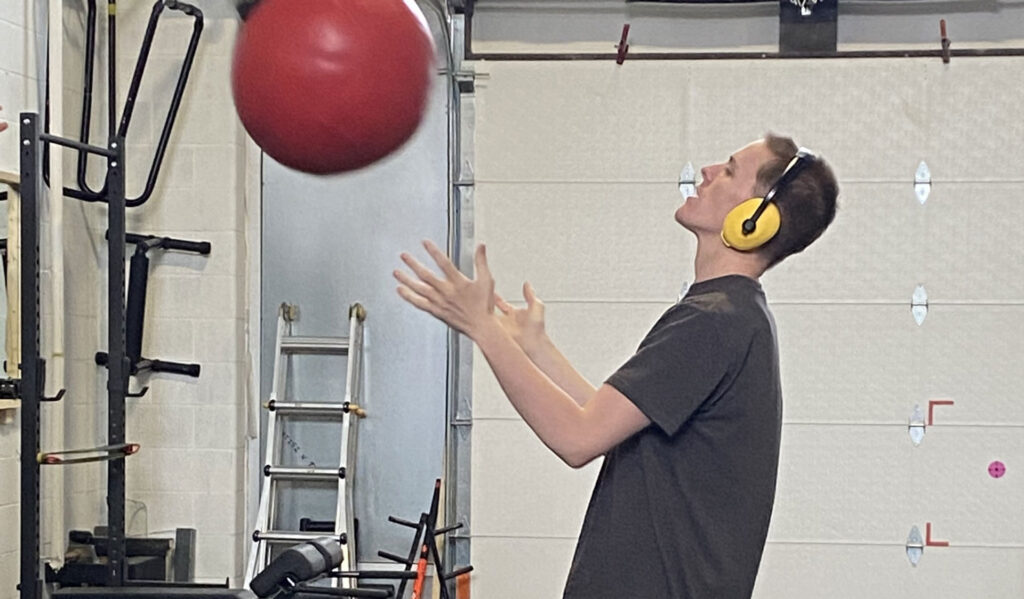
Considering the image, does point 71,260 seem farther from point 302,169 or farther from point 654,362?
point 654,362

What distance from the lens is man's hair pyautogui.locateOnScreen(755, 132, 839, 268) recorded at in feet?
7.09

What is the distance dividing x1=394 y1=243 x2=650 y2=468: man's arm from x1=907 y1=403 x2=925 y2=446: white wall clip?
2823 mm

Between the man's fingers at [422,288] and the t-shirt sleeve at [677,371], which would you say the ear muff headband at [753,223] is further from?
the man's fingers at [422,288]

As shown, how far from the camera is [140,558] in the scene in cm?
449

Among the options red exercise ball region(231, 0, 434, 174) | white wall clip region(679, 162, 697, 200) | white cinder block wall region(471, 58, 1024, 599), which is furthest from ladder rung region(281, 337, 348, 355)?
red exercise ball region(231, 0, 434, 174)

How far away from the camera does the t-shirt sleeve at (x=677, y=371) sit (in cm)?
198

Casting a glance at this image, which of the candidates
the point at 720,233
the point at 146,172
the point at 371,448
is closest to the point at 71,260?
the point at 146,172

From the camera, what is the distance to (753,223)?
83.4 inches

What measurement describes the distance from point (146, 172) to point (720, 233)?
301 centimetres

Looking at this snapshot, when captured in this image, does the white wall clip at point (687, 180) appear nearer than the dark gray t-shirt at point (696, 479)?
No

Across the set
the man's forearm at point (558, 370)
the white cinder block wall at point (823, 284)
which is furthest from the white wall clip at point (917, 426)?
the man's forearm at point (558, 370)

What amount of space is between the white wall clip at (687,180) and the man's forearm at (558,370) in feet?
7.67

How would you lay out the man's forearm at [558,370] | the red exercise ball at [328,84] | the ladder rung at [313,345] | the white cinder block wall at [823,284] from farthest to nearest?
1. the ladder rung at [313,345]
2. the white cinder block wall at [823,284]
3. the red exercise ball at [328,84]
4. the man's forearm at [558,370]

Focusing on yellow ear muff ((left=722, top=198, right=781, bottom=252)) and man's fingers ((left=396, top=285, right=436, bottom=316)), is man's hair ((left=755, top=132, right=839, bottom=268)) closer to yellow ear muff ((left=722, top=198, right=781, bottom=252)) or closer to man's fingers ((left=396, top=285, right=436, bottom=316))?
yellow ear muff ((left=722, top=198, right=781, bottom=252))
